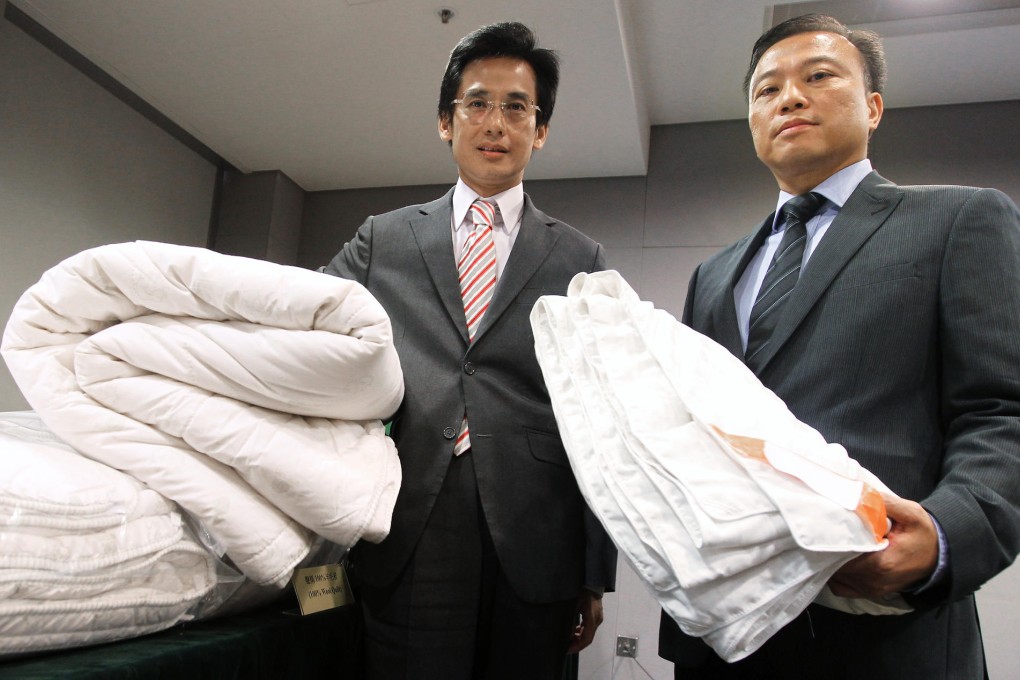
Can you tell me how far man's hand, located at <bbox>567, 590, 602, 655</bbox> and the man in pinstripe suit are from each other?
0.50 feet

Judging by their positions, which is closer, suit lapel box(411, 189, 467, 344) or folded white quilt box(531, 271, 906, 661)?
folded white quilt box(531, 271, 906, 661)

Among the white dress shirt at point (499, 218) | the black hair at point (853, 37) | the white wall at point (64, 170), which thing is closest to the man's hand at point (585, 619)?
the white dress shirt at point (499, 218)

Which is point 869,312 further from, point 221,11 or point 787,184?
point 221,11

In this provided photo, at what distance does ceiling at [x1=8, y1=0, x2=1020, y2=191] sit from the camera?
2.77 metres

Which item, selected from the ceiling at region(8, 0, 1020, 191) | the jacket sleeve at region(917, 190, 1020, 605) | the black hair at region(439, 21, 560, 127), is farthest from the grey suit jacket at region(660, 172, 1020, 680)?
the ceiling at region(8, 0, 1020, 191)

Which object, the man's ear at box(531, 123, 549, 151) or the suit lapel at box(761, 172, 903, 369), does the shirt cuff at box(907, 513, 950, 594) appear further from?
the man's ear at box(531, 123, 549, 151)

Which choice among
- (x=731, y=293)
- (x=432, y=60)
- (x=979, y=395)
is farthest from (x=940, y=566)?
(x=432, y=60)

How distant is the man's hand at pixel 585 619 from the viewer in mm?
1237

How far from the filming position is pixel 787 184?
1294 millimetres

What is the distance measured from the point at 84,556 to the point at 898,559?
0.86 meters

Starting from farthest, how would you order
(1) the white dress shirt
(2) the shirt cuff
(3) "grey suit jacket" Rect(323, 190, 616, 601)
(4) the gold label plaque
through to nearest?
(1) the white dress shirt
(3) "grey suit jacket" Rect(323, 190, 616, 601)
(4) the gold label plaque
(2) the shirt cuff

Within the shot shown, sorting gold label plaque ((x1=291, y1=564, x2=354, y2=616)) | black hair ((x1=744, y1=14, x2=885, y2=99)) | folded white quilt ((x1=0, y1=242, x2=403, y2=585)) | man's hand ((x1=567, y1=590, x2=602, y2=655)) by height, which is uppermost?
black hair ((x1=744, y1=14, x2=885, y2=99))

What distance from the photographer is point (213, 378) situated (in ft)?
2.88

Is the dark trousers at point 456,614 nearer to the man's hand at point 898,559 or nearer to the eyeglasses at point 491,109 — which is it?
the man's hand at point 898,559
